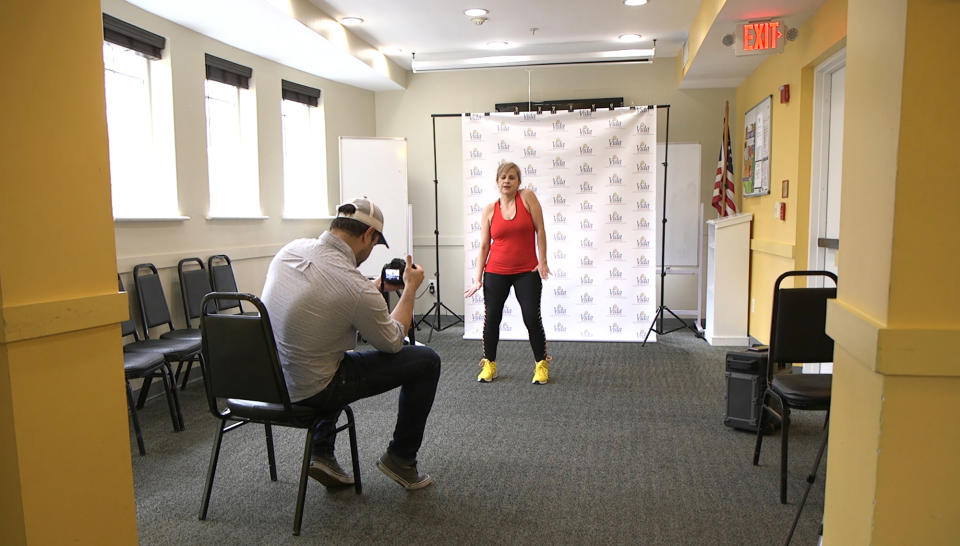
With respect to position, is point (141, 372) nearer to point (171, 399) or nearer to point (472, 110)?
point (171, 399)

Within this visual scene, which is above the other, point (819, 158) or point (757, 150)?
point (757, 150)

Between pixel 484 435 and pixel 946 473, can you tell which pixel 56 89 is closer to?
pixel 946 473

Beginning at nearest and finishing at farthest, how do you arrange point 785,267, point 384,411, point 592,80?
point 384,411 → point 785,267 → point 592,80

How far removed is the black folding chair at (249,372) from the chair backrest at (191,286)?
2217 mm

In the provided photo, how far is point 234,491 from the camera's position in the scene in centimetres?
262

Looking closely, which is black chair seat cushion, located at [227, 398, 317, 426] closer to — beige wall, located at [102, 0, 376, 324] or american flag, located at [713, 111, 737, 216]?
beige wall, located at [102, 0, 376, 324]

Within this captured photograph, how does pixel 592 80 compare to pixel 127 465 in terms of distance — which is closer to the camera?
pixel 127 465

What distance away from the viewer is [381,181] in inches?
247

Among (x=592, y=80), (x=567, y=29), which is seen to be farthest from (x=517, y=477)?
(x=592, y=80)

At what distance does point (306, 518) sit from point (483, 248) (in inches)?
96.8

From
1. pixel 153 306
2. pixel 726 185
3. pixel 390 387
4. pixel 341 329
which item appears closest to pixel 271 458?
pixel 390 387

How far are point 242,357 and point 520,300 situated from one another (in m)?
2.39

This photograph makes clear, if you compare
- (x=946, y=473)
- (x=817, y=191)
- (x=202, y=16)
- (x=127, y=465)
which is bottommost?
(x=127, y=465)

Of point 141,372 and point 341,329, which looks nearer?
point 341,329
